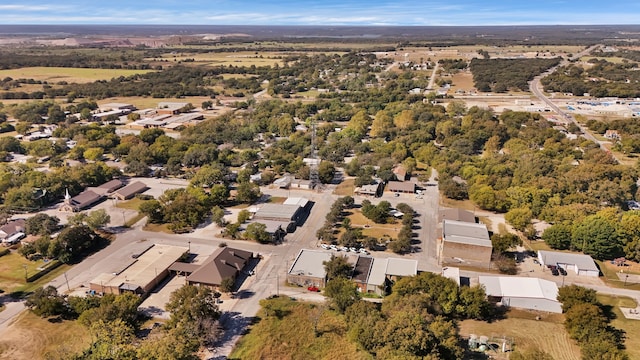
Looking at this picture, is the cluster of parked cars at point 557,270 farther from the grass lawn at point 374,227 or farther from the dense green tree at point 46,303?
the dense green tree at point 46,303

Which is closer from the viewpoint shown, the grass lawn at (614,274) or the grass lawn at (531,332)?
the grass lawn at (531,332)

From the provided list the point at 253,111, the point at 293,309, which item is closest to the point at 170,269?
the point at 293,309

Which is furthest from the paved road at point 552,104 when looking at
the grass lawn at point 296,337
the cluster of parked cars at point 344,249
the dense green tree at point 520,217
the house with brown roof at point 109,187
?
the house with brown roof at point 109,187

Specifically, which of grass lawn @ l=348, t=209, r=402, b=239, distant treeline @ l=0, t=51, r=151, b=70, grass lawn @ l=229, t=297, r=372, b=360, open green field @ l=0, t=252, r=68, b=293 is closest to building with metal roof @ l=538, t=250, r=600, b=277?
grass lawn @ l=348, t=209, r=402, b=239

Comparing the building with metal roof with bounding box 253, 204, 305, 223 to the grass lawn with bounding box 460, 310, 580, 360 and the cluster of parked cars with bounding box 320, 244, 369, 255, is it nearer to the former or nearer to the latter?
the cluster of parked cars with bounding box 320, 244, 369, 255

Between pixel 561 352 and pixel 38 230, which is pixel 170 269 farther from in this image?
pixel 561 352

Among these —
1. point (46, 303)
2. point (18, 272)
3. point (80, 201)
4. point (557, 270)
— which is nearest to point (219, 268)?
point (46, 303)

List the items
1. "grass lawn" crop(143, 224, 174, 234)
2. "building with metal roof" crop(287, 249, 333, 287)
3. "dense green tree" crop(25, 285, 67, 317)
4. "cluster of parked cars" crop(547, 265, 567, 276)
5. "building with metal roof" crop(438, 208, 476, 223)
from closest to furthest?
"dense green tree" crop(25, 285, 67, 317) < "building with metal roof" crop(287, 249, 333, 287) < "cluster of parked cars" crop(547, 265, 567, 276) < "grass lawn" crop(143, 224, 174, 234) < "building with metal roof" crop(438, 208, 476, 223)
